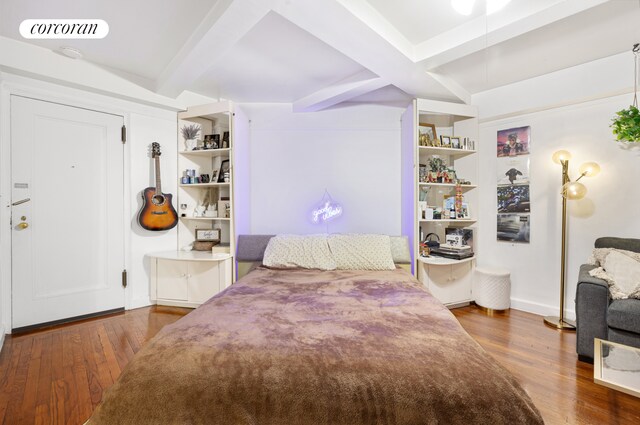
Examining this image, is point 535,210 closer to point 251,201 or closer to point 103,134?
point 251,201

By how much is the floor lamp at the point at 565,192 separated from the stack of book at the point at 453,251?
0.79m

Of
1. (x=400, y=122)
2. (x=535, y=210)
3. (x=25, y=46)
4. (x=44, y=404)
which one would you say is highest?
(x=25, y=46)

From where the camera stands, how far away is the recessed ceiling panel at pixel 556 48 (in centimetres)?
189

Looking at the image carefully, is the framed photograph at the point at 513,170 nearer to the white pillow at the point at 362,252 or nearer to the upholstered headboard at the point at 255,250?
the upholstered headboard at the point at 255,250

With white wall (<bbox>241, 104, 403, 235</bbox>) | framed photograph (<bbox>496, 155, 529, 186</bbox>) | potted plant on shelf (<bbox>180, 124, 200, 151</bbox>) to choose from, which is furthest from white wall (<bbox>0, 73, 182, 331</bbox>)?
framed photograph (<bbox>496, 155, 529, 186</bbox>)

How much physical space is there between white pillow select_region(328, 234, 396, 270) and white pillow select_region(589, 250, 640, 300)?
5.02 feet

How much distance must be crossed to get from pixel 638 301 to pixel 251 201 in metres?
3.50

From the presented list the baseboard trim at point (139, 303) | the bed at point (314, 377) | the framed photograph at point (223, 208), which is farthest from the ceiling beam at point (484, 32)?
the baseboard trim at point (139, 303)

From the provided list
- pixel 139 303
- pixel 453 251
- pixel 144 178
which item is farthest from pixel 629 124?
pixel 139 303

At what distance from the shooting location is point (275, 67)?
2621 millimetres

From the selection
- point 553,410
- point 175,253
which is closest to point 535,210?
point 553,410

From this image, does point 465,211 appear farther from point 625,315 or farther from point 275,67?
point 275,67

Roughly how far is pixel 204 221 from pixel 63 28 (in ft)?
6.95

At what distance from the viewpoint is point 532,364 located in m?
1.96
